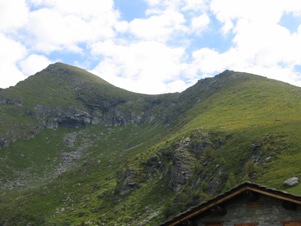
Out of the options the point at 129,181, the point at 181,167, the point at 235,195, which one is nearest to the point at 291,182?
the point at 235,195

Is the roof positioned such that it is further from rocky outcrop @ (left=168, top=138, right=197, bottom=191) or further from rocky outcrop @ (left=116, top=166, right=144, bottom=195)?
rocky outcrop @ (left=116, top=166, right=144, bottom=195)

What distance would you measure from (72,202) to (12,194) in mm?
52384

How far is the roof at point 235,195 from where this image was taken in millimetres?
19609

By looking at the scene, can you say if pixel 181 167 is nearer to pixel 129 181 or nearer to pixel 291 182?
pixel 129 181

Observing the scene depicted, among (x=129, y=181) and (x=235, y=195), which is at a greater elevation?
(x=235, y=195)

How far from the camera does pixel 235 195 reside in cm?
2108

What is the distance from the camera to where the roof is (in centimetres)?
1961

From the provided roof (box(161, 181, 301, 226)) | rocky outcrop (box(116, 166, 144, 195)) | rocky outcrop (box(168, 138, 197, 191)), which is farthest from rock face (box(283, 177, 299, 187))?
rocky outcrop (box(116, 166, 144, 195))

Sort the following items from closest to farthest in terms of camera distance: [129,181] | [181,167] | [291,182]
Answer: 1. [291,182]
2. [181,167]
3. [129,181]

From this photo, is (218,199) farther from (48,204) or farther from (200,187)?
(48,204)

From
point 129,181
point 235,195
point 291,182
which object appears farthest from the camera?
point 129,181

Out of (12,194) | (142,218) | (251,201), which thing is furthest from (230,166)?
(12,194)

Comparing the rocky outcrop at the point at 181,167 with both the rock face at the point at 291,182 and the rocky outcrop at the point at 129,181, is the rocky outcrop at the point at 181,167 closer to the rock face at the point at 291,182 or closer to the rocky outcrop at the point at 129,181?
the rocky outcrop at the point at 129,181

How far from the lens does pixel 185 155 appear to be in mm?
131000
